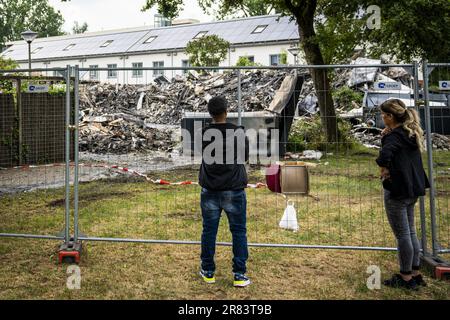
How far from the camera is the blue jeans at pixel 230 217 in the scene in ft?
15.1

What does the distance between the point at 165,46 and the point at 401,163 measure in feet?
149

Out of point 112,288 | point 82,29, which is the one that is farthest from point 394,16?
point 82,29

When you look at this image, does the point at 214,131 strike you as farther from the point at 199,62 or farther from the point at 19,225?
the point at 199,62

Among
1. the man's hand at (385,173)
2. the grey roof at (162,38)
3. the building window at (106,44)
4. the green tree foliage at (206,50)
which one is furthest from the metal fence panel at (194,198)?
the building window at (106,44)

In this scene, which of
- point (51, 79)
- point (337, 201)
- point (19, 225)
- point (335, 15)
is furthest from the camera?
point (335, 15)

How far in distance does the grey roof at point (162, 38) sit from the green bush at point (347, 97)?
1542 centimetres

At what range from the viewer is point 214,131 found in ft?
15.0

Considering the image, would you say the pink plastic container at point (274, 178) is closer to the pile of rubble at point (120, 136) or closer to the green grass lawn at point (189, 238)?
the green grass lawn at point (189, 238)

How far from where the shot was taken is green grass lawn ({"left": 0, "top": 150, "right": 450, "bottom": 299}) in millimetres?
4613

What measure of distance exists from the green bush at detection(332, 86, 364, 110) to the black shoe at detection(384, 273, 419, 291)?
1714 cm

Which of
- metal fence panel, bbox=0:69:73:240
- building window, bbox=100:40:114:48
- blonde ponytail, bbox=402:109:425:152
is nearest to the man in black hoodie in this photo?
blonde ponytail, bbox=402:109:425:152

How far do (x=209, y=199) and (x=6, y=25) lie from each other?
8163cm

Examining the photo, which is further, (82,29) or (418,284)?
(82,29)

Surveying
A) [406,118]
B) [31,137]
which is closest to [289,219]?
[406,118]
